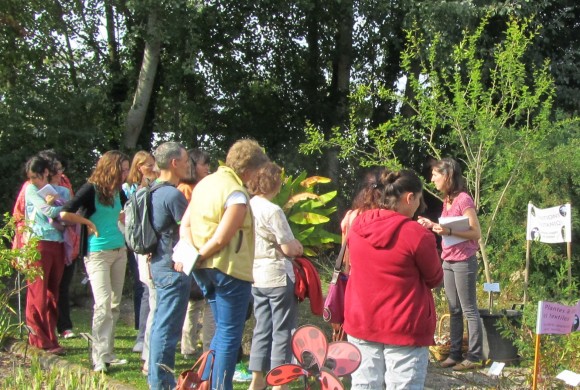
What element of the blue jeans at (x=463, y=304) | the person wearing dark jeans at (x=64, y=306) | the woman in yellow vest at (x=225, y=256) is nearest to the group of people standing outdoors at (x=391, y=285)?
the woman in yellow vest at (x=225, y=256)

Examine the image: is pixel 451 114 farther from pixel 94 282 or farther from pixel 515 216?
pixel 94 282

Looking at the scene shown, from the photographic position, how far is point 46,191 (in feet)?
21.4

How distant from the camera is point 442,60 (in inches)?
466

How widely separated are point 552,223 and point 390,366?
3039 mm

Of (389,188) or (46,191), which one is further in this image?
(46,191)

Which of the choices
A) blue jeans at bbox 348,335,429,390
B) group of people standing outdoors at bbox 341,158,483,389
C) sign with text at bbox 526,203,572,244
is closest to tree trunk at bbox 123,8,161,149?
sign with text at bbox 526,203,572,244

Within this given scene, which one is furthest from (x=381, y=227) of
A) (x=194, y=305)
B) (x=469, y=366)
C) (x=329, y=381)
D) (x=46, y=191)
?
(x=46, y=191)

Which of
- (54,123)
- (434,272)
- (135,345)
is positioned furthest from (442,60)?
(434,272)

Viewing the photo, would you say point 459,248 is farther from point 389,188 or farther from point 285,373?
point 285,373

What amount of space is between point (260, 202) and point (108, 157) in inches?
59.4

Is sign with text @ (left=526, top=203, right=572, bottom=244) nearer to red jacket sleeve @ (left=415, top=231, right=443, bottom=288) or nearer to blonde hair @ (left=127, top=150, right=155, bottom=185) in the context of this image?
red jacket sleeve @ (left=415, top=231, right=443, bottom=288)

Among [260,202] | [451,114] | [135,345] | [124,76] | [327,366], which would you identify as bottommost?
[135,345]

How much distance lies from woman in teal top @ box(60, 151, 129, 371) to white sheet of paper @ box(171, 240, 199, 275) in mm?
1392

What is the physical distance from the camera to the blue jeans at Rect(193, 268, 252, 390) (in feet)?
14.5
